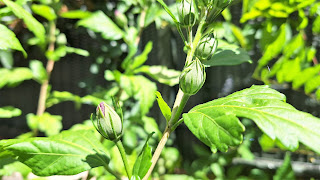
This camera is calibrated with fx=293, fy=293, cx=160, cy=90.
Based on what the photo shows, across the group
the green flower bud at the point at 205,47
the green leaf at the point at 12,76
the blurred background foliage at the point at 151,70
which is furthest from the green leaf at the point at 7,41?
the green leaf at the point at 12,76

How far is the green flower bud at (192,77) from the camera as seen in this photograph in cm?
29

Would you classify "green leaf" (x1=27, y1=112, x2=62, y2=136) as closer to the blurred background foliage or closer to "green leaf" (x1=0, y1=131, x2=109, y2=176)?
the blurred background foliage

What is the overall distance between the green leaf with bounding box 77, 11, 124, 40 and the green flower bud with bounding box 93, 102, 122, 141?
484 mm

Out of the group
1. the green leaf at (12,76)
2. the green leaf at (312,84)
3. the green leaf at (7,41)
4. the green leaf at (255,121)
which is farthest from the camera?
the green leaf at (12,76)

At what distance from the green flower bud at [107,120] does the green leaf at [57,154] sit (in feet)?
0.23

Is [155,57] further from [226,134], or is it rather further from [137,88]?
[226,134]

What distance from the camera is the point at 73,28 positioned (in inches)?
42.3

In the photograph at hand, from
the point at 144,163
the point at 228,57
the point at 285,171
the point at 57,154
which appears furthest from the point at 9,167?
the point at 285,171

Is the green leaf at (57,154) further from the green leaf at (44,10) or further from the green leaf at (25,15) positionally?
the green leaf at (44,10)

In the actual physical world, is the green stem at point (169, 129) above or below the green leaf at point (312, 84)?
above

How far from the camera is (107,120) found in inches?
12.2

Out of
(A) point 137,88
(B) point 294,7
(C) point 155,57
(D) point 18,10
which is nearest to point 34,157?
(D) point 18,10

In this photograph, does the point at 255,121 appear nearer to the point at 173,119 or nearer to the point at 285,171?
the point at 173,119

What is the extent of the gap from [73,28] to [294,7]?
77 centimetres
